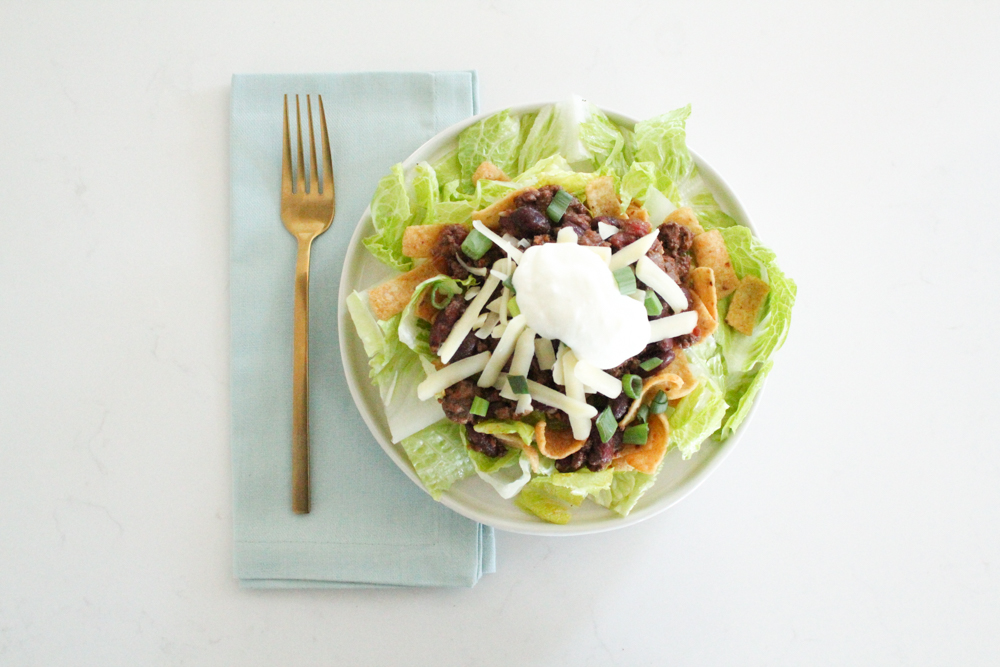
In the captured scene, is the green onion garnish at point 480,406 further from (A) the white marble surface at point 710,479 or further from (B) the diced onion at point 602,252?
(A) the white marble surface at point 710,479

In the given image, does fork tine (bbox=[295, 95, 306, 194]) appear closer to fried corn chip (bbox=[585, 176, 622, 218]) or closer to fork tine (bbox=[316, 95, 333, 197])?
fork tine (bbox=[316, 95, 333, 197])

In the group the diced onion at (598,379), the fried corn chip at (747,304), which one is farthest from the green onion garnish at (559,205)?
the fried corn chip at (747,304)

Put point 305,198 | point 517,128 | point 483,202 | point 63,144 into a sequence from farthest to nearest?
point 63,144 < point 305,198 < point 517,128 < point 483,202

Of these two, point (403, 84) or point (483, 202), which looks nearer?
point (483, 202)

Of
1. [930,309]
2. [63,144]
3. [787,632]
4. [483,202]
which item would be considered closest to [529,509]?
[483,202]

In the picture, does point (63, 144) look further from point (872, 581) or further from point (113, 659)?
point (872, 581)

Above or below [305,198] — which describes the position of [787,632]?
below
